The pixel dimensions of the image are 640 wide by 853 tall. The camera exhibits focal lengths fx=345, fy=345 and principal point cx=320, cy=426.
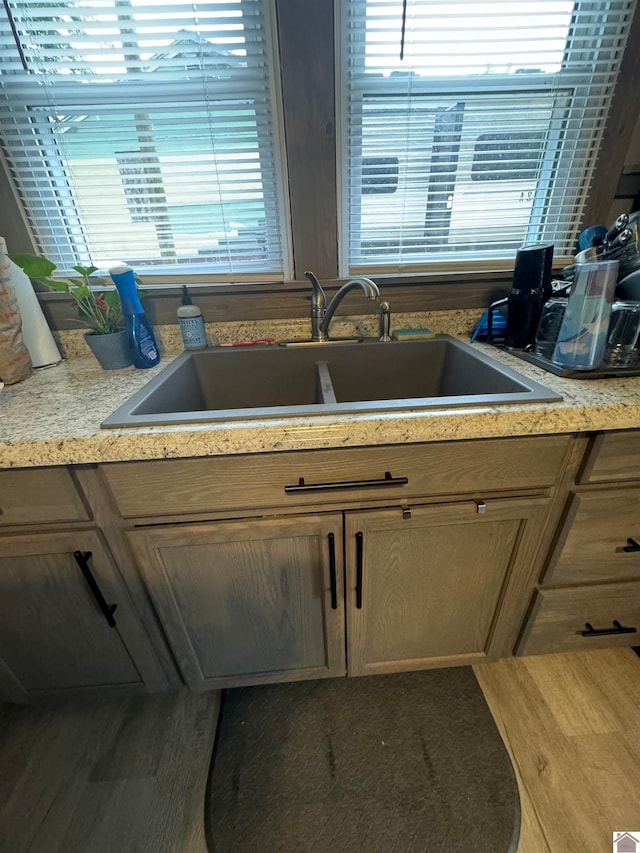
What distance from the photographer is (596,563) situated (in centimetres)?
91

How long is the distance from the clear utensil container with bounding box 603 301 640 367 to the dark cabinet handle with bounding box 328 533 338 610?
795mm

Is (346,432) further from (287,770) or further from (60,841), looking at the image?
(60,841)

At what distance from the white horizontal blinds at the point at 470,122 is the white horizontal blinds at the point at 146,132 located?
1.01ft

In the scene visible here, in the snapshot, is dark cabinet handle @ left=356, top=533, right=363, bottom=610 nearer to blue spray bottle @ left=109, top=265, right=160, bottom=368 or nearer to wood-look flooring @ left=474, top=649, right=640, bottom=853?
wood-look flooring @ left=474, top=649, right=640, bottom=853

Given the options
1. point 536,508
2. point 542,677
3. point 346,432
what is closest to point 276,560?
point 346,432

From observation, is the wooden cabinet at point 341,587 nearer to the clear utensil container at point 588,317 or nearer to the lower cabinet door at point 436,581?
the lower cabinet door at point 436,581

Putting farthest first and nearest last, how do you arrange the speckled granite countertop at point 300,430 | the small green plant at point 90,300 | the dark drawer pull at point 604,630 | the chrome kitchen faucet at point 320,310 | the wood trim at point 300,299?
the wood trim at point 300,299 < the chrome kitchen faucet at point 320,310 < the dark drawer pull at point 604,630 < the small green plant at point 90,300 < the speckled granite countertop at point 300,430

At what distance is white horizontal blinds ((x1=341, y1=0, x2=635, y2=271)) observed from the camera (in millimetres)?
1012

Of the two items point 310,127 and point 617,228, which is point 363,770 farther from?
point 310,127

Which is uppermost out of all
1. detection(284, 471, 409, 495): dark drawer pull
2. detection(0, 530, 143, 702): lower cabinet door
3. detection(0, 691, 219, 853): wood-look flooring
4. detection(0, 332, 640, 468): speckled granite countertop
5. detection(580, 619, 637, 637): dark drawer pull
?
detection(0, 332, 640, 468): speckled granite countertop

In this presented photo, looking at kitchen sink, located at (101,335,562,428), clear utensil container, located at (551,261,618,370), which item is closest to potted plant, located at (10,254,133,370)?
kitchen sink, located at (101,335,562,428)

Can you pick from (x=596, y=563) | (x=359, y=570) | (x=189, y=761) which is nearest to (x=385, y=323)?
(x=359, y=570)

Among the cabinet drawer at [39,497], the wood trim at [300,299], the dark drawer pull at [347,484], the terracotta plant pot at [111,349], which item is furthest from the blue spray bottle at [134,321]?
the dark drawer pull at [347,484]

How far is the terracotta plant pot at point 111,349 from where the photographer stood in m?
1.03
